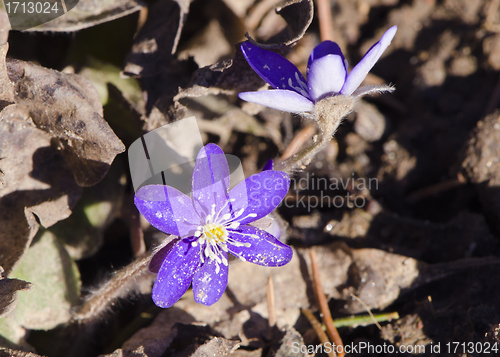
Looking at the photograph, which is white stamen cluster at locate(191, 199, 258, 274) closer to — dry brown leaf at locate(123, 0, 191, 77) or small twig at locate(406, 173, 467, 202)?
dry brown leaf at locate(123, 0, 191, 77)

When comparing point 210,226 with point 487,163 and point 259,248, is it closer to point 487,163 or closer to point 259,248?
point 259,248

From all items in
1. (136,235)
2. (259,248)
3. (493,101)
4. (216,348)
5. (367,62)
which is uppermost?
(367,62)

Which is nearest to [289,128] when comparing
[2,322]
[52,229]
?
[52,229]

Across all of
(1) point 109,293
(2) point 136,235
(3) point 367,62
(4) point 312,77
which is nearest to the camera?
(3) point 367,62

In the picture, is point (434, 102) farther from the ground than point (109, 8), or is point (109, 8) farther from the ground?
point (109, 8)

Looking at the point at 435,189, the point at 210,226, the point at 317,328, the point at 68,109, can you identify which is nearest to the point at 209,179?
the point at 210,226

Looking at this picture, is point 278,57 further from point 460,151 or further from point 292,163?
point 460,151

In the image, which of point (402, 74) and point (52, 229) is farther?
point (402, 74)

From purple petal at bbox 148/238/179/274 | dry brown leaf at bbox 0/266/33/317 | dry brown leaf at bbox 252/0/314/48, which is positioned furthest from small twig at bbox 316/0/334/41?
dry brown leaf at bbox 0/266/33/317
